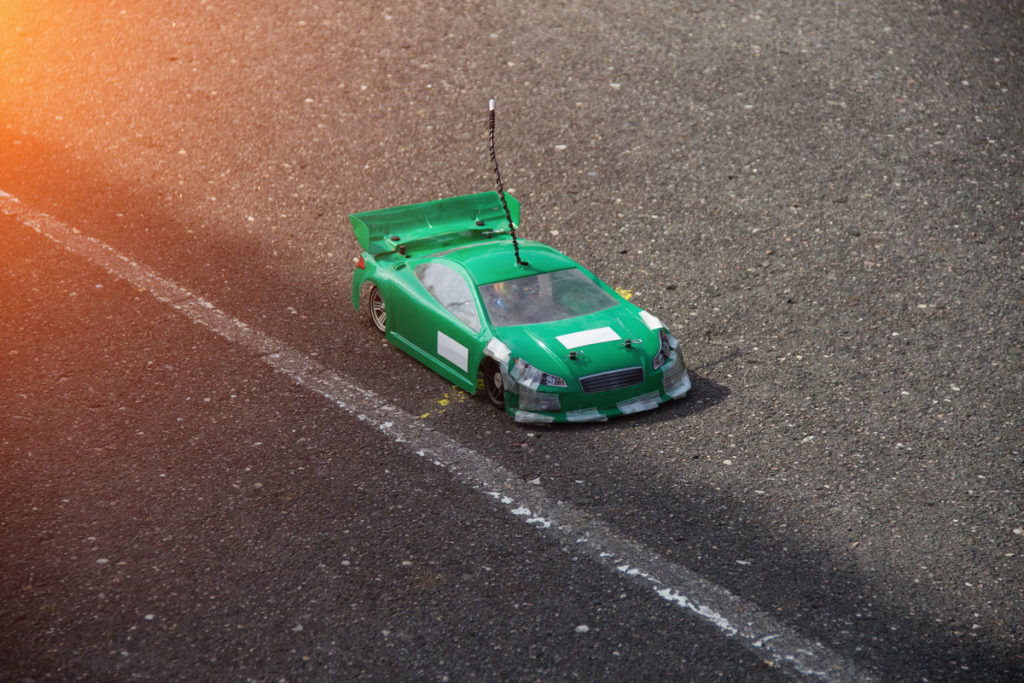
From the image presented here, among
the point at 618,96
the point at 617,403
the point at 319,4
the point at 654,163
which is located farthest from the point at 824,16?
the point at 617,403

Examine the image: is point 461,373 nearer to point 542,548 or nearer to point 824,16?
point 542,548

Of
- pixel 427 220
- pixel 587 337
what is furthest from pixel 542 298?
pixel 427 220

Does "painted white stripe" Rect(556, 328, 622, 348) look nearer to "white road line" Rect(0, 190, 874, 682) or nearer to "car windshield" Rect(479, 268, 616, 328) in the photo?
"car windshield" Rect(479, 268, 616, 328)

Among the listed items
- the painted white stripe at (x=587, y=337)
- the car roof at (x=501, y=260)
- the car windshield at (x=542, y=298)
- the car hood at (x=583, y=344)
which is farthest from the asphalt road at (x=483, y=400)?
the car roof at (x=501, y=260)

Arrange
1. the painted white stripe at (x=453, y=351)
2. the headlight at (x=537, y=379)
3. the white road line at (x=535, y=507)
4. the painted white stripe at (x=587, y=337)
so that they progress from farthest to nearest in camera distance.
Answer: the painted white stripe at (x=453, y=351) → the painted white stripe at (x=587, y=337) → the headlight at (x=537, y=379) → the white road line at (x=535, y=507)

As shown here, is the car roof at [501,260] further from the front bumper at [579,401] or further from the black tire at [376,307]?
the front bumper at [579,401]

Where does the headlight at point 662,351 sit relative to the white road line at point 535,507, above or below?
above
